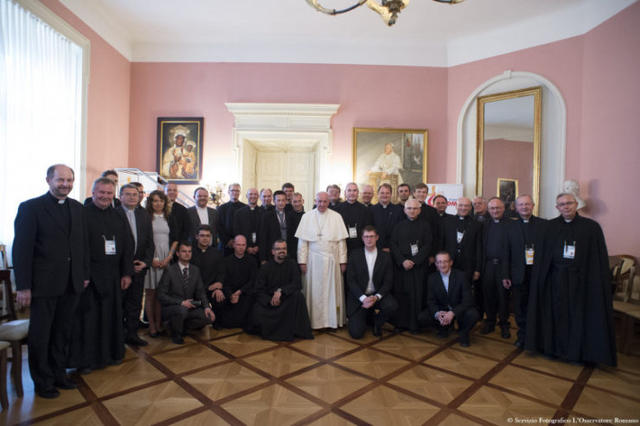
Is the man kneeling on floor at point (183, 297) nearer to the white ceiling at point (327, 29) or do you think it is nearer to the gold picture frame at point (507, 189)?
the white ceiling at point (327, 29)

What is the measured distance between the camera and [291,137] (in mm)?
7715

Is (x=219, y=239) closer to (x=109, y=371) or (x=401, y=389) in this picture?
(x=109, y=371)

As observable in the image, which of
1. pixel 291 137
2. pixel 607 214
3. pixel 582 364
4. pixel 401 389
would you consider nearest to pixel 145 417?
pixel 401 389

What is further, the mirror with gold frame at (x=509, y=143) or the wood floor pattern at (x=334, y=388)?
the mirror with gold frame at (x=509, y=143)

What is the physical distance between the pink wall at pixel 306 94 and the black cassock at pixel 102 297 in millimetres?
4809

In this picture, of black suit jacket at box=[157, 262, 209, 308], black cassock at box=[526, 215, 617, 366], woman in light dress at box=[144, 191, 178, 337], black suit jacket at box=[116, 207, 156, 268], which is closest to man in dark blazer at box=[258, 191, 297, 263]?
black suit jacket at box=[157, 262, 209, 308]

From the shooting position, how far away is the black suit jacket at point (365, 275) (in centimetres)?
425

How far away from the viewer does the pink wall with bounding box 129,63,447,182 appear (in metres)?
7.82

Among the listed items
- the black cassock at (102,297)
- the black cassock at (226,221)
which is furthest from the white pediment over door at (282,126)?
the black cassock at (102,297)

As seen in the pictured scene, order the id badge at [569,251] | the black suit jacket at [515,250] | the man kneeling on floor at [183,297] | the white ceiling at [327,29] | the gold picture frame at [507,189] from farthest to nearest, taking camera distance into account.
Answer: the gold picture frame at [507,189] → the white ceiling at [327,29] → the black suit jacket at [515,250] → the man kneeling on floor at [183,297] → the id badge at [569,251]

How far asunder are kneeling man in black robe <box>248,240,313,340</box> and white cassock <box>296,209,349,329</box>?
0.23 metres

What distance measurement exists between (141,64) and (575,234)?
8574mm

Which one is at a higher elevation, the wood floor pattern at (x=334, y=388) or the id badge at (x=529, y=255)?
the id badge at (x=529, y=255)

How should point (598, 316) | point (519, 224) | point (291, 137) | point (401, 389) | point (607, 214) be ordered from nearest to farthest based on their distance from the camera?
point (401, 389) → point (598, 316) → point (519, 224) → point (607, 214) → point (291, 137)
